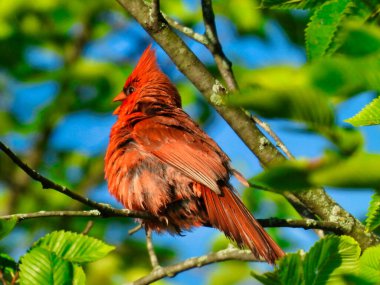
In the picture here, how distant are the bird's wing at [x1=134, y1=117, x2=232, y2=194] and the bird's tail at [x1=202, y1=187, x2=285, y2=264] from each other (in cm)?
6

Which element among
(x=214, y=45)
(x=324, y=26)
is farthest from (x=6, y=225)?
(x=214, y=45)

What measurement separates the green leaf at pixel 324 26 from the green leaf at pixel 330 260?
0.77m

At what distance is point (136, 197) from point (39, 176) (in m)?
1.46

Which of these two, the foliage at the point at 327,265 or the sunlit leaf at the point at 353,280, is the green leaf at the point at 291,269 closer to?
the foliage at the point at 327,265

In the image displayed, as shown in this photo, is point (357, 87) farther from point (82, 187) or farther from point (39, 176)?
point (82, 187)

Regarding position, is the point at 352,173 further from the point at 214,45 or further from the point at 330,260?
the point at 214,45

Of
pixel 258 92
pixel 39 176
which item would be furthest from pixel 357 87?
pixel 39 176

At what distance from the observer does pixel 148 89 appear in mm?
4797

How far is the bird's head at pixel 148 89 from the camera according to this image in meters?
4.60

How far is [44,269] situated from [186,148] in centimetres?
179

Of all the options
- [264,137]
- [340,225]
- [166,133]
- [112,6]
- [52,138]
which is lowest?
[340,225]

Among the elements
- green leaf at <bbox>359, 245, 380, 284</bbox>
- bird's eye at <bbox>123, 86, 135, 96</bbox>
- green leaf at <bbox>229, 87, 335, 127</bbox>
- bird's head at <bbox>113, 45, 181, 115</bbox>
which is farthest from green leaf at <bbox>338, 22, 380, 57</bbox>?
bird's eye at <bbox>123, 86, 135, 96</bbox>

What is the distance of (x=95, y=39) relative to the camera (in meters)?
9.01

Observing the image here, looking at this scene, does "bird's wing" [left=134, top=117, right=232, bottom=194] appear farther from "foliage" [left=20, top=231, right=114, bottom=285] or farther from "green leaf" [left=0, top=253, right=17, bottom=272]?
"green leaf" [left=0, top=253, right=17, bottom=272]
